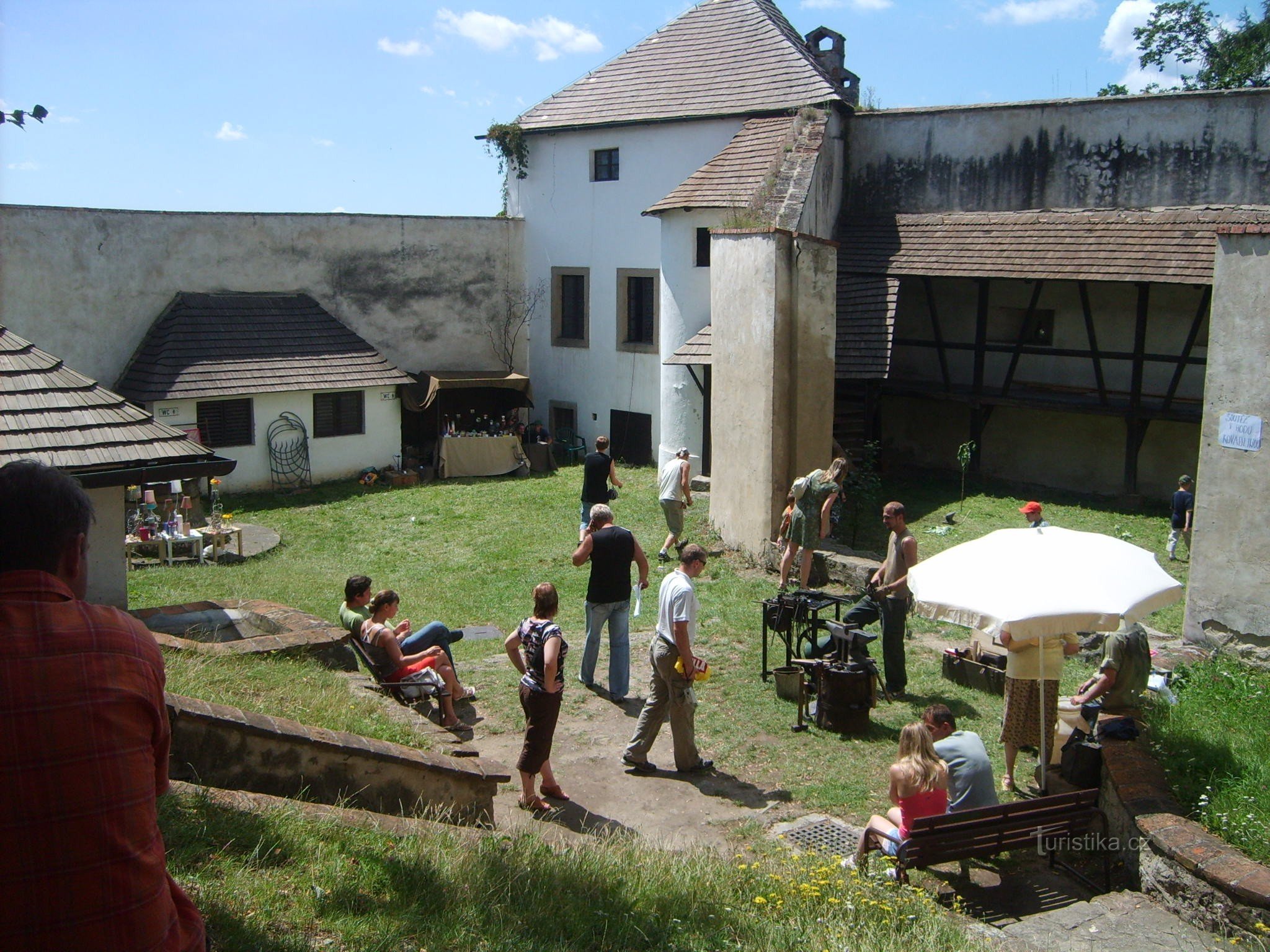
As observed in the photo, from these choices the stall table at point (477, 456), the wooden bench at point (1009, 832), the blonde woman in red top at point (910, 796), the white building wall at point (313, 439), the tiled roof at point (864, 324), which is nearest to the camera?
the wooden bench at point (1009, 832)

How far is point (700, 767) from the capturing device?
26.9 feet

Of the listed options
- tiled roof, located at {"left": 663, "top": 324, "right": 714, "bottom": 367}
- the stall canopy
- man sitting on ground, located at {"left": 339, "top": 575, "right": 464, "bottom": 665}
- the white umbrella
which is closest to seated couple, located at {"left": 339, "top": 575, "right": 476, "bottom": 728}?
man sitting on ground, located at {"left": 339, "top": 575, "right": 464, "bottom": 665}

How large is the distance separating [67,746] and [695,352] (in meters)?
17.4

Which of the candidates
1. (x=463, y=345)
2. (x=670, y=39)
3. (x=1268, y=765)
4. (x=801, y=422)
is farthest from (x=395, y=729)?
(x=670, y=39)

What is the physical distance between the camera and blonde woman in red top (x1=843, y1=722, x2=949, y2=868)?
6.54 m

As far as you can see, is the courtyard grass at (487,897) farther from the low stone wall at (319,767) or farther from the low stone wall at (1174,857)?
the low stone wall at (1174,857)

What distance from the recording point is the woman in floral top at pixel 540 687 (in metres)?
7.23

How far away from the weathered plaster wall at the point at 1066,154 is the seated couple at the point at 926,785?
45.0 feet

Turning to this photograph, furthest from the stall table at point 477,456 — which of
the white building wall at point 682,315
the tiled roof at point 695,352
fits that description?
the tiled roof at point 695,352

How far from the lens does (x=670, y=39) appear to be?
2366 cm

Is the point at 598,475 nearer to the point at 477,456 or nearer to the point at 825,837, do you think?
the point at 825,837

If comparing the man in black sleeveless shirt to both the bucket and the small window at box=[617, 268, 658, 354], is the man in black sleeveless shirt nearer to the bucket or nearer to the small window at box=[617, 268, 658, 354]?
the bucket

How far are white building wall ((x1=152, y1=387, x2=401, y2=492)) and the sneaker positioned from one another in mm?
13474

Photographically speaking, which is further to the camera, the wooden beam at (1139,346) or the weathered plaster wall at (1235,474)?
the wooden beam at (1139,346)
